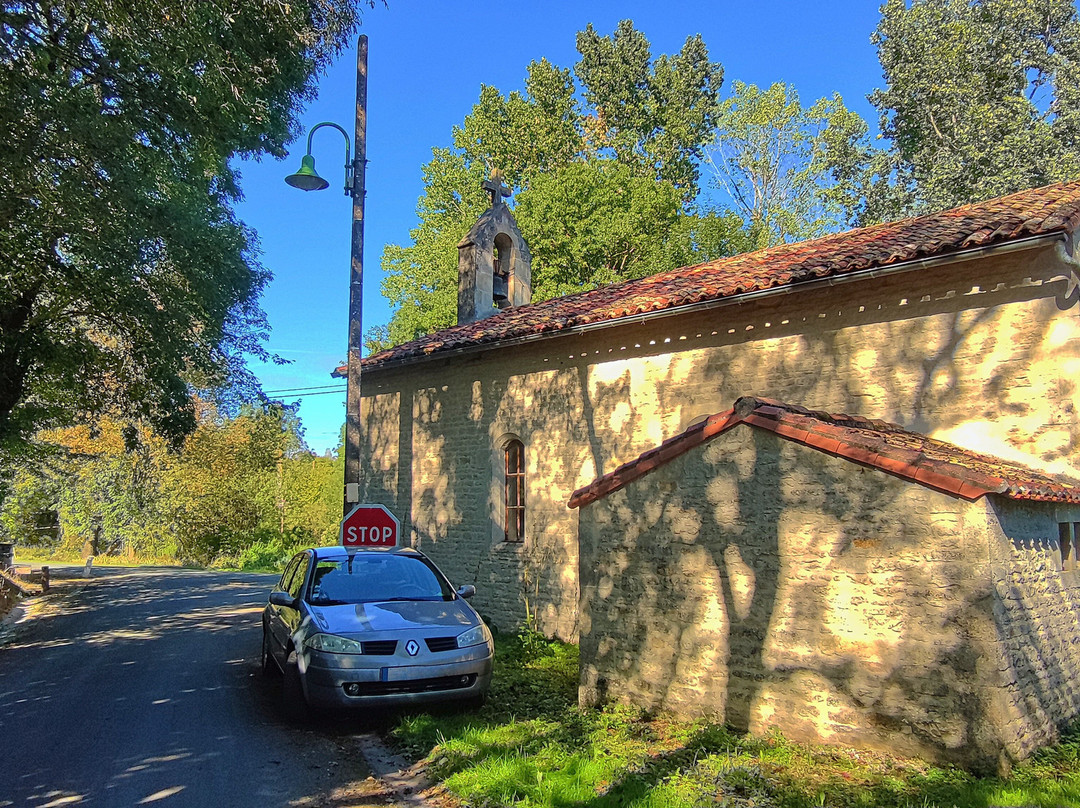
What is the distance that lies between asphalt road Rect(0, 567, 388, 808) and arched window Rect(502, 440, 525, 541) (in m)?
4.35

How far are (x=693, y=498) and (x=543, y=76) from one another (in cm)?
3129

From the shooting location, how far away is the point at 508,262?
56.1 ft

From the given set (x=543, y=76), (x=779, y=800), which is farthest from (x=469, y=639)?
(x=543, y=76)

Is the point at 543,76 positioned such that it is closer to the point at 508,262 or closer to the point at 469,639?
the point at 508,262

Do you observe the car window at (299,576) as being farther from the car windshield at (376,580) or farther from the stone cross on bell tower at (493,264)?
the stone cross on bell tower at (493,264)

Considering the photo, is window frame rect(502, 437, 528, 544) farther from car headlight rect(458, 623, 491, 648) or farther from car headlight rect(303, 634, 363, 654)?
car headlight rect(303, 634, 363, 654)

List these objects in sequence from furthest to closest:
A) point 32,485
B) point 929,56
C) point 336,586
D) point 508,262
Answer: point 32,485 < point 929,56 < point 508,262 < point 336,586

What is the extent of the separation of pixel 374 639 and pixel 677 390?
5.52 metres

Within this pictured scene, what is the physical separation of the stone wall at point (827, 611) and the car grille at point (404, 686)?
56.6 inches

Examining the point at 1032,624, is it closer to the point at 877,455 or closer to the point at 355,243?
the point at 877,455

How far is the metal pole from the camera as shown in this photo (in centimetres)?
955

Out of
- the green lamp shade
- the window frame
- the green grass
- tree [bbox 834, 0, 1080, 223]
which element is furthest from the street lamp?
tree [bbox 834, 0, 1080, 223]

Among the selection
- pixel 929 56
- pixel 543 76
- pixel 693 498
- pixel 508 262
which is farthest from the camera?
pixel 543 76

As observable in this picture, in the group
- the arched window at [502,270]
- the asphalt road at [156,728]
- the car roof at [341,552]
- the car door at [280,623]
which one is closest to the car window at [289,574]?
the car door at [280,623]
